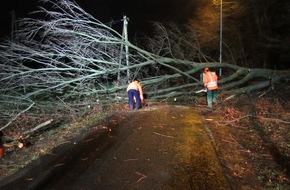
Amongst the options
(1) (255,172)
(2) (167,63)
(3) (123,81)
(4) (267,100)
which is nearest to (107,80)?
(3) (123,81)

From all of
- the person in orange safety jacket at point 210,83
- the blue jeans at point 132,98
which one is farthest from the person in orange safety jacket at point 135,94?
the person in orange safety jacket at point 210,83

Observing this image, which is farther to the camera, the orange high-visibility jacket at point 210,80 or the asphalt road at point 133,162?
the orange high-visibility jacket at point 210,80

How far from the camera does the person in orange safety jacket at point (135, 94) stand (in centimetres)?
1113

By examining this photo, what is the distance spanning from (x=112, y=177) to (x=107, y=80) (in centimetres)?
655

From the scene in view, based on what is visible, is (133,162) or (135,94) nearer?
(133,162)

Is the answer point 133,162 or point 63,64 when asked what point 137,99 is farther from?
point 133,162

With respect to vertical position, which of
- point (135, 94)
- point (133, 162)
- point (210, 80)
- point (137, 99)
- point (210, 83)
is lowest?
point (133, 162)

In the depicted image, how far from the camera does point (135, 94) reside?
11.2 m

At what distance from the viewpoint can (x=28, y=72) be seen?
1061 cm

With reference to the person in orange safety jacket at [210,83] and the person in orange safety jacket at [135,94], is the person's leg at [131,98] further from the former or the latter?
the person in orange safety jacket at [210,83]

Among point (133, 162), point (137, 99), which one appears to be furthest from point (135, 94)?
point (133, 162)

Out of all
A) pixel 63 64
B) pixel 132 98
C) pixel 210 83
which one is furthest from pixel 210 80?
pixel 63 64

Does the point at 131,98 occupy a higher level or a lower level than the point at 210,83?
lower

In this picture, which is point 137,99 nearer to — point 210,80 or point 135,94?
point 135,94
